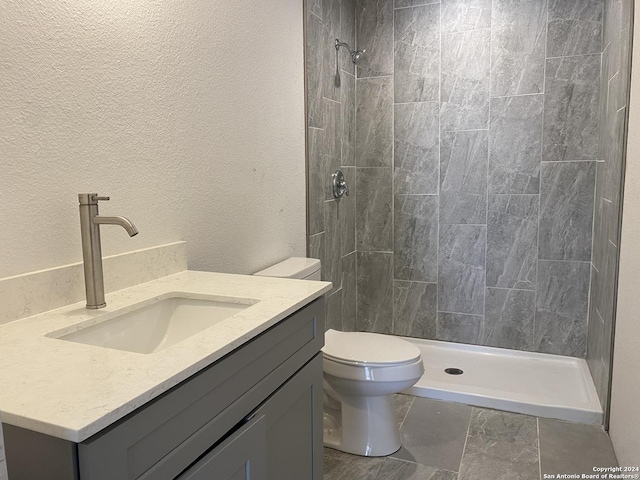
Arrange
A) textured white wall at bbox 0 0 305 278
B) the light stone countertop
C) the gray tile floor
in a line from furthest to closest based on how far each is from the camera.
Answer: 1. the gray tile floor
2. textured white wall at bbox 0 0 305 278
3. the light stone countertop

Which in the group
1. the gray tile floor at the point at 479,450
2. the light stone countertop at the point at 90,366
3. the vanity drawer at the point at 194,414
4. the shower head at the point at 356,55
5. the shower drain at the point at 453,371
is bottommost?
the gray tile floor at the point at 479,450

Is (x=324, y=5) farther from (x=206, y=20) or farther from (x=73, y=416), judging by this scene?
(x=73, y=416)

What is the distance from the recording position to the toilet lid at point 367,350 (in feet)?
6.94

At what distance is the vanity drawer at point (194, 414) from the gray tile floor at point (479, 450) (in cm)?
103

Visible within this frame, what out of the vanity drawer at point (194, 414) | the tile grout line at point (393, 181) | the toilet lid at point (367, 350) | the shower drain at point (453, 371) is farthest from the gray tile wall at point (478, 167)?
the vanity drawer at point (194, 414)

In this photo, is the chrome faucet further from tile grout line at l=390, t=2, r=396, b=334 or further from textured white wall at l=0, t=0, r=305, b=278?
tile grout line at l=390, t=2, r=396, b=334

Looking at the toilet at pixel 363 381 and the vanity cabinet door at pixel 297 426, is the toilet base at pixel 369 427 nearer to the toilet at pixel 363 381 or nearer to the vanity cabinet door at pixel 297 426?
the toilet at pixel 363 381

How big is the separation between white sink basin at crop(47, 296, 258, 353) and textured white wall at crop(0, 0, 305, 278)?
8.5 inches

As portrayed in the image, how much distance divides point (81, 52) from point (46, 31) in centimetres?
10

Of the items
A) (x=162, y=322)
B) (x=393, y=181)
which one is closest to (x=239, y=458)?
(x=162, y=322)

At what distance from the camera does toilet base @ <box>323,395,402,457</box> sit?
7.19 ft

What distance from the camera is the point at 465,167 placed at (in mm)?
3178

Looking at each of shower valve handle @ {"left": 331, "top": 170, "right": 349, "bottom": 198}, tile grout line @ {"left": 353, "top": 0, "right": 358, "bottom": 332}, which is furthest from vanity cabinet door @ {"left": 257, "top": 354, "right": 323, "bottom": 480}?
tile grout line @ {"left": 353, "top": 0, "right": 358, "bottom": 332}

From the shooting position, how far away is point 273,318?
3.87 feet
